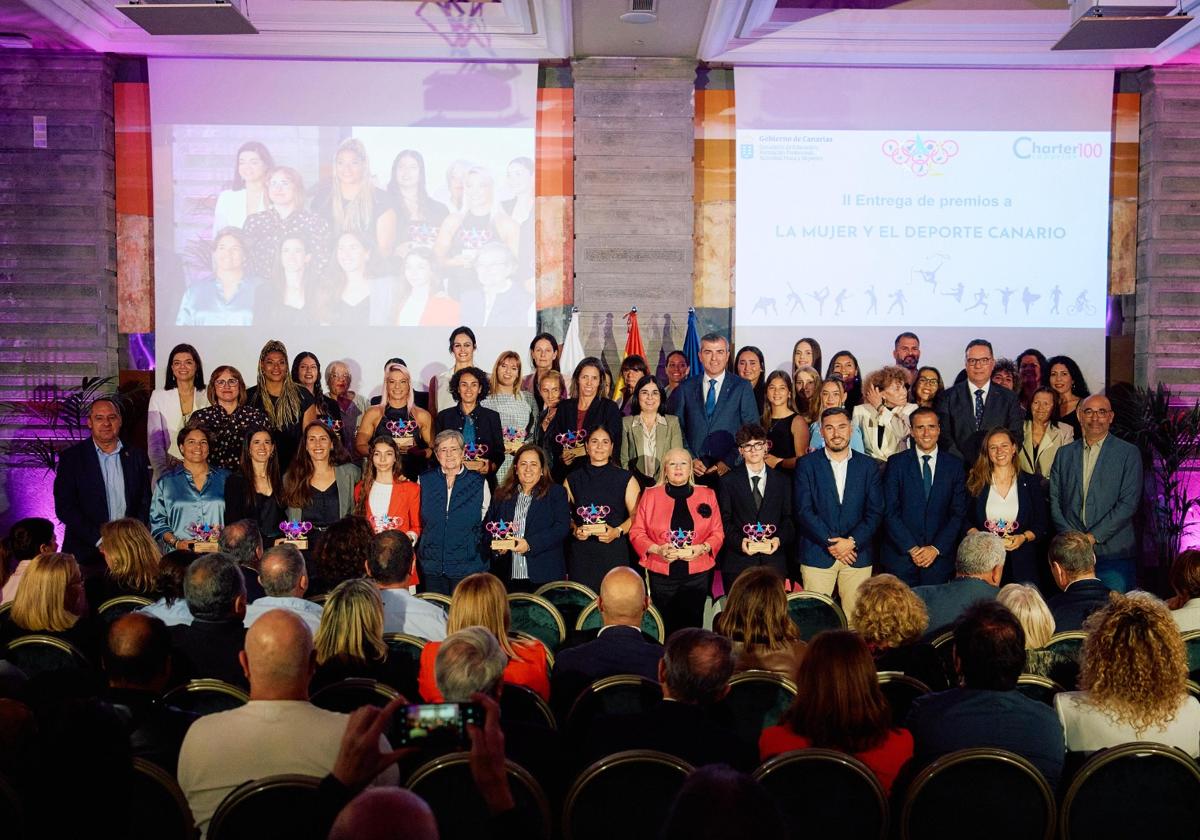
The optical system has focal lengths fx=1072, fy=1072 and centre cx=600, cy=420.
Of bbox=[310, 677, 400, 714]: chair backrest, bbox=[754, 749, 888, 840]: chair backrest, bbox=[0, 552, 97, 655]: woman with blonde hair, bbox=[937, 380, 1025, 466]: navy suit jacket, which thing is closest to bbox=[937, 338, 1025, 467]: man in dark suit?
bbox=[937, 380, 1025, 466]: navy suit jacket

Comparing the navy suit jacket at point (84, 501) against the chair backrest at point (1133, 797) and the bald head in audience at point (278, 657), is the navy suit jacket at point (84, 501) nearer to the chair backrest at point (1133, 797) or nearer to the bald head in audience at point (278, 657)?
the bald head in audience at point (278, 657)

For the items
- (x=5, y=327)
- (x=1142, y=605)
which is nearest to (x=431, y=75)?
(x=5, y=327)

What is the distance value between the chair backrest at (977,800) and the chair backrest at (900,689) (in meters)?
0.73

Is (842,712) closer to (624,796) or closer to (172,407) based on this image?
(624,796)

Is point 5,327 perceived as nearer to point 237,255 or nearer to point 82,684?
point 237,255

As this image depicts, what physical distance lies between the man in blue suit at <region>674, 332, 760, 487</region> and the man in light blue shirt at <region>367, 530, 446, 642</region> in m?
2.85

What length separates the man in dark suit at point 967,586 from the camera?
178 inches

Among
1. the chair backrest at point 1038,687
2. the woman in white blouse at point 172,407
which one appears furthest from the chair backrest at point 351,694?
the woman in white blouse at point 172,407

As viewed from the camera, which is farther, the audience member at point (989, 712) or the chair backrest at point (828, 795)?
the audience member at point (989, 712)

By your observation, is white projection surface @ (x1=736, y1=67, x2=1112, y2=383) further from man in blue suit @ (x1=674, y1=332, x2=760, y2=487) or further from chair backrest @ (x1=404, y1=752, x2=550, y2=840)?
chair backrest @ (x1=404, y1=752, x2=550, y2=840)

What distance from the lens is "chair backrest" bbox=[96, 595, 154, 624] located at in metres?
4.57

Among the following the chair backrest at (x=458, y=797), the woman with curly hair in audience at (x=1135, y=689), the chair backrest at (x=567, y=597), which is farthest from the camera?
the chair backrest at (x=567, y=597)

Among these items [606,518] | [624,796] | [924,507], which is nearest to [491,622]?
[624,796]

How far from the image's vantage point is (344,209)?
9.54 m
